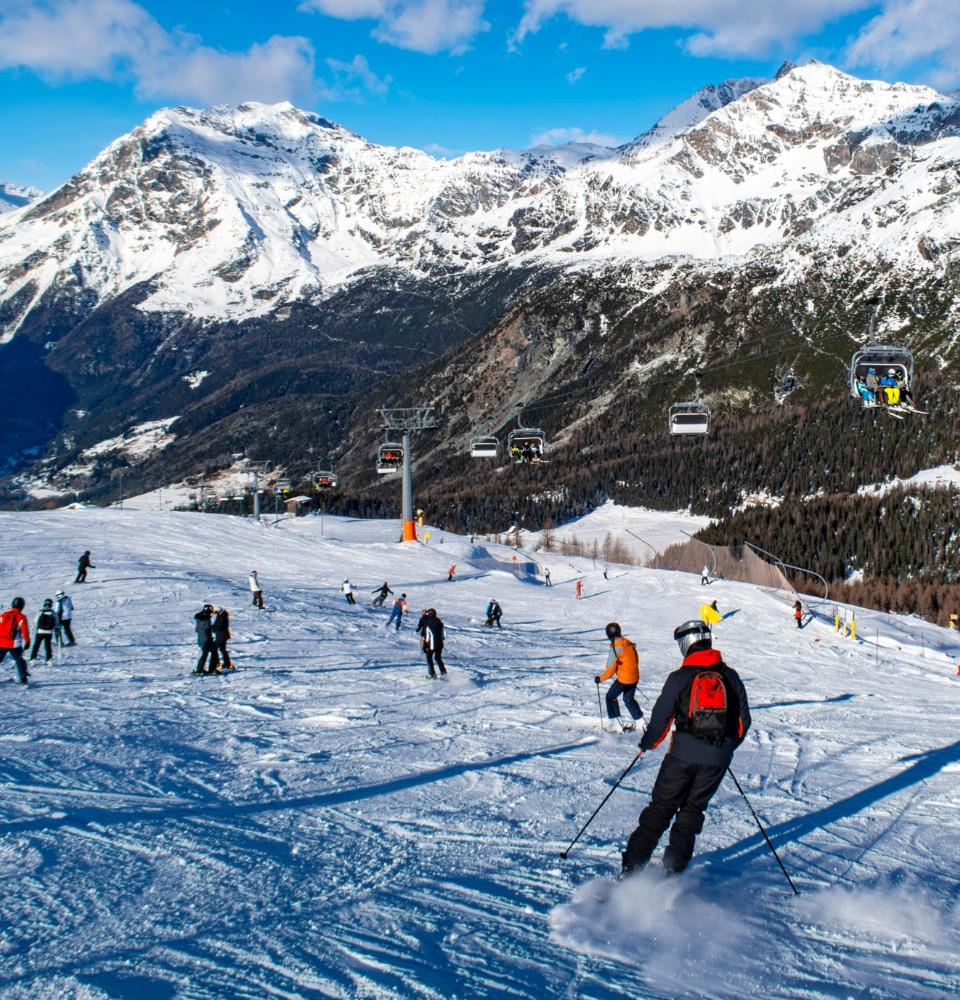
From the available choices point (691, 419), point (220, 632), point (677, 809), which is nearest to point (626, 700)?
point (677, 809)

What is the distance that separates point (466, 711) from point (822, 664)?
17.1m

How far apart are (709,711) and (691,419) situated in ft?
113

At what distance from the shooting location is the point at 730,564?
72062mm

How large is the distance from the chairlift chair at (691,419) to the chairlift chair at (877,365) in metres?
11.8

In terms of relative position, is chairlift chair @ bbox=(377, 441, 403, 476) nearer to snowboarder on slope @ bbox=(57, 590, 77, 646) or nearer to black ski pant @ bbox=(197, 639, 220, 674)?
snowboarder on slope @ bbox=(57, 590, 77, 646)

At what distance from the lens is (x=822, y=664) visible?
1096 inches

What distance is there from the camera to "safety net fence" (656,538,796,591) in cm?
6110

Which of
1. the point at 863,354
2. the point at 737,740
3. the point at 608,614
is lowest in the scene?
the point at 608,614

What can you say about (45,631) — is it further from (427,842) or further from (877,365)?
(877,365)

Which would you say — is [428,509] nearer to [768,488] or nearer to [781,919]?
[768,488]

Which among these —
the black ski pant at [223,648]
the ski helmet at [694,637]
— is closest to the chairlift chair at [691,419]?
the black ski pant at [223,648]

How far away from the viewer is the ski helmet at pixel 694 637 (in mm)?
6805

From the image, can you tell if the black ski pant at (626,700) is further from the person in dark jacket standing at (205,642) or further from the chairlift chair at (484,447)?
the chairlift chair at (484,447)

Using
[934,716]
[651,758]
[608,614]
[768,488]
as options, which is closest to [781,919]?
[651,758]
